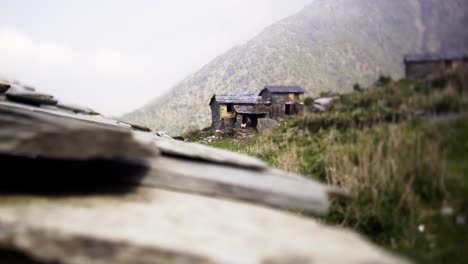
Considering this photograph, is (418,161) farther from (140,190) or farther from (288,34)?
(288,34)

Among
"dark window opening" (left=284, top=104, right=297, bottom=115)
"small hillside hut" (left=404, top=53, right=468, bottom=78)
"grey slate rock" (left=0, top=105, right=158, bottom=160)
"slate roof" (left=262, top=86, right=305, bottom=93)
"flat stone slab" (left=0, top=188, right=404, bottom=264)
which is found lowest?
"flat stone slab" (left=0, top=188, right=404, bottom=264)

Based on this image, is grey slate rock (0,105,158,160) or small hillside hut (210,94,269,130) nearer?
grey slate rock (0,105,158,160)

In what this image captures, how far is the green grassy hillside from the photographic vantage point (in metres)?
3.06

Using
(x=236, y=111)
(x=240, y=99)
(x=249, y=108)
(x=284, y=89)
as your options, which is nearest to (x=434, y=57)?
(x=284, y=89)

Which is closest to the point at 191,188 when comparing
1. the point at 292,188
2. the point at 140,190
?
the point at 140,190

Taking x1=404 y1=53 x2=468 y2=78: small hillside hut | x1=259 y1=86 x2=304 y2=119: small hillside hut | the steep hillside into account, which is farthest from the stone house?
x1=404 y1=53 x2=468 y2=78: small hillside hut

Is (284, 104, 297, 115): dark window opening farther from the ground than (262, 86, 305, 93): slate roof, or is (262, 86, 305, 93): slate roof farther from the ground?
(262, 86, 305, 93): slate roof

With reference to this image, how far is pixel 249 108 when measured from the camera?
31.8 m

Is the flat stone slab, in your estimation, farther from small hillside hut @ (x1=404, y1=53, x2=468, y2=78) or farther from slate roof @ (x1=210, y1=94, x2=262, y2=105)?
slate roof @ (x1=210, y1=94, x2=262, y2=105)

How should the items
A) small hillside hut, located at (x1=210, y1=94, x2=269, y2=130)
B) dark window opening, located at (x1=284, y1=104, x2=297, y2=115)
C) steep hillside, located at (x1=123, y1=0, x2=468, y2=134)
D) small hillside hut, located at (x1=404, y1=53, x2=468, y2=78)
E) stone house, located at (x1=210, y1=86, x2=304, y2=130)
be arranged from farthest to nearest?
A: small hillside hut, located at (x1=210, y1=94, x2=269, y2=130) → stone house, located at (x1=210, y1=86, x2=304, y2=130) → dark window opening, located at (x1=284, y1=104, x2=297, y2=115) → steep hillside, located at (x1=123, y1=0, x2=468, y2=134) → small hillside hut, located at (x1=404, y1=53, x2=468, y2=78)

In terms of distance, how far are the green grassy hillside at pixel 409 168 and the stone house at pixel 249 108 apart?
1009 inches

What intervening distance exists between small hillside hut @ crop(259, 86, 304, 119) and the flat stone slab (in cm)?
2628

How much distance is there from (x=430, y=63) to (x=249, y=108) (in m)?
27.8

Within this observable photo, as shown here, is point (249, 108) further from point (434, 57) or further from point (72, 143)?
point (72, 143)
